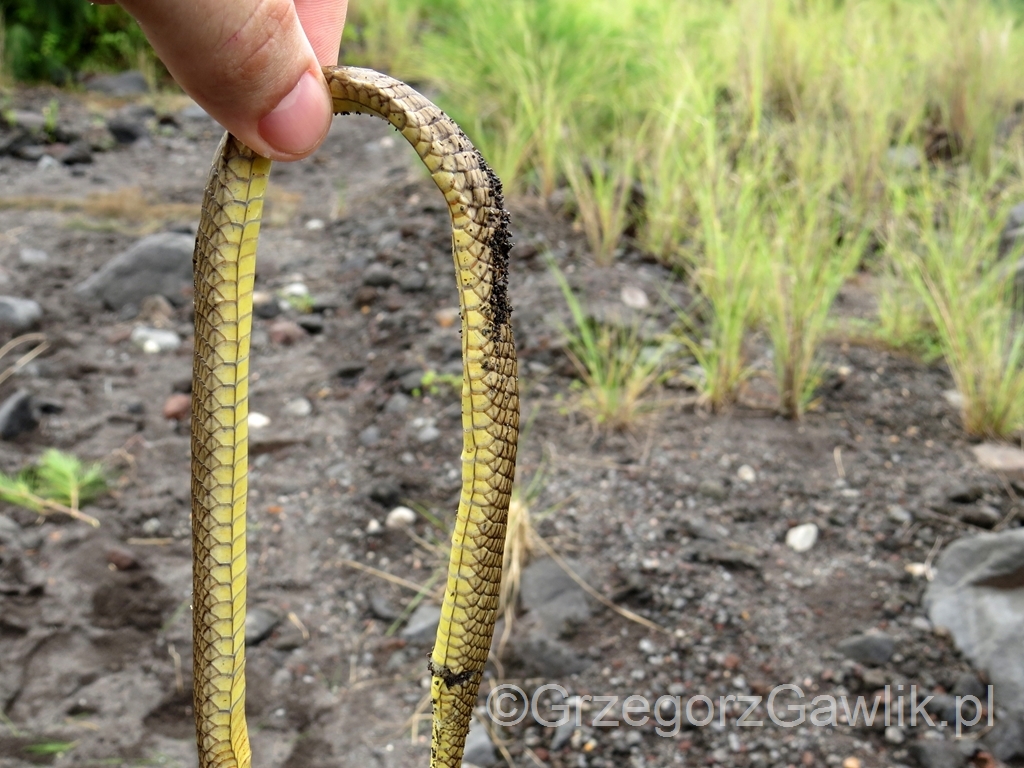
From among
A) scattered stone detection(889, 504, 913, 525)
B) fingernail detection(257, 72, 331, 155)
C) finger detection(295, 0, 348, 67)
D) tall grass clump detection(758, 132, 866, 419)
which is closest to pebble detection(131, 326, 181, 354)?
tall grass clump detection(758, 132, 866, 419)

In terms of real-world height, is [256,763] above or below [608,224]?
below

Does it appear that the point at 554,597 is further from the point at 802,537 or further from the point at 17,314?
the point at 17,314

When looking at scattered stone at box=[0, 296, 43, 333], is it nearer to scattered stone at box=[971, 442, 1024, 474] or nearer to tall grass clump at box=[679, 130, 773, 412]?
tall grass clump at box=[679, 130, 773, 412]

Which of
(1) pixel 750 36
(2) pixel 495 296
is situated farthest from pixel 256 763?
(1) pixel 750 36

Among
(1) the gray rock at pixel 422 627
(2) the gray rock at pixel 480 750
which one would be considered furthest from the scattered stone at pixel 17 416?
(2) the gray rock at pixel 480 750

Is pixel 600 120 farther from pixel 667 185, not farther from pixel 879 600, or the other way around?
pixel 879 600

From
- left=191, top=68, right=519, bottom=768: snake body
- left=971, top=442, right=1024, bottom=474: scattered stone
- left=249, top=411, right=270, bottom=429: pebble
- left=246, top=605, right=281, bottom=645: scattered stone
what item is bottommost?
left=246, top=605, right=281, bottom=645: scattered stone

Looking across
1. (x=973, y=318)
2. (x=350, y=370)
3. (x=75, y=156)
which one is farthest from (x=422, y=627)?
(x=75, y=156)
